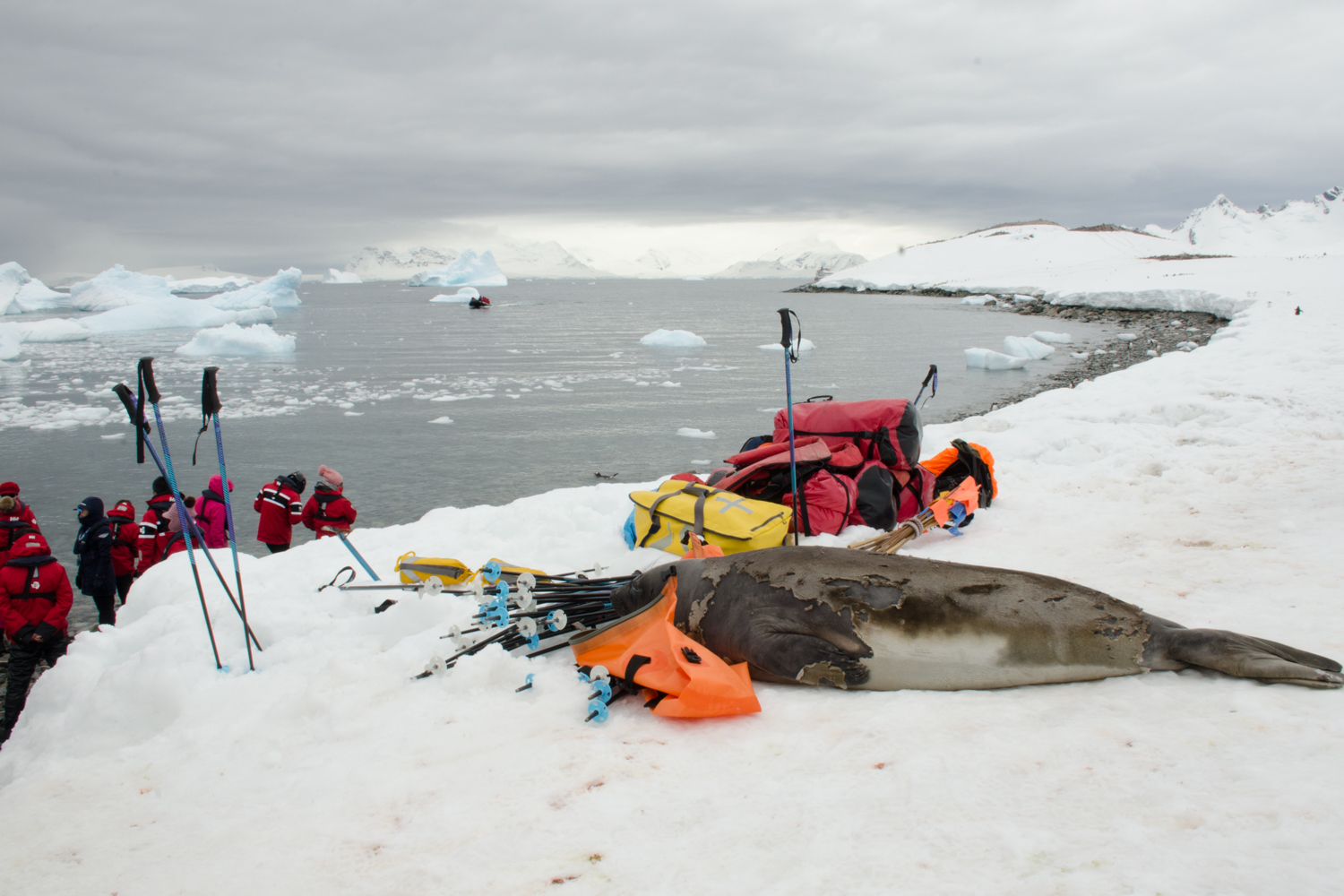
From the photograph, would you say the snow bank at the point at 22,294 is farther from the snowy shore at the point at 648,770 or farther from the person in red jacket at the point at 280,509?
the snowy shore at the point at 648,770

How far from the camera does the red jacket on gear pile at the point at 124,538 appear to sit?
20.9 ft

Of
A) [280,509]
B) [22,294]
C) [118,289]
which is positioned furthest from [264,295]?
[280,509]

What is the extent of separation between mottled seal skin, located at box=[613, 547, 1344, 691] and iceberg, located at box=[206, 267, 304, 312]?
159 ft

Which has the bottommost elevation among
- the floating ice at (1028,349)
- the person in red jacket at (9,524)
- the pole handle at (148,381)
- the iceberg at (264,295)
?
the person in red jacket at (9,524)

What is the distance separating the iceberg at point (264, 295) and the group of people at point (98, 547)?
43.0 m

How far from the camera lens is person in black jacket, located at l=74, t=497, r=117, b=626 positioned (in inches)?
238

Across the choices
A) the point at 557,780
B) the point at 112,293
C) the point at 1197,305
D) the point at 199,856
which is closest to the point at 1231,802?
the point at 557,780

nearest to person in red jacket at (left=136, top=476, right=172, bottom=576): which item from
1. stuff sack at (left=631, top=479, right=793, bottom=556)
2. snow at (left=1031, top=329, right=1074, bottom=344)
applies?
stuff sack at (left=631, top=479, right=793, bottom=556)

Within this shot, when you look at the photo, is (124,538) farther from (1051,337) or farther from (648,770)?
(1051,337)

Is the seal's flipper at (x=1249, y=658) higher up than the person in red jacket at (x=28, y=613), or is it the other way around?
the seal's flipper at (x=1249, y=658)

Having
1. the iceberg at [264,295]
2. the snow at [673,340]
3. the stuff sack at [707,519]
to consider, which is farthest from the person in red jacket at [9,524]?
the iceberg at [264,295]

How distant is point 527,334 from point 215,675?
1328 inches

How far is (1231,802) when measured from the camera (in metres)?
2.08

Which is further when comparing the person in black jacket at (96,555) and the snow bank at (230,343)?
the snow bank at (230,343)
